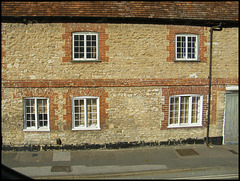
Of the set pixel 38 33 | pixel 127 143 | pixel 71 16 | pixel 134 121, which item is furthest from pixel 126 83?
pixel 38 33

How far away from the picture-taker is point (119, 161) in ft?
29.4

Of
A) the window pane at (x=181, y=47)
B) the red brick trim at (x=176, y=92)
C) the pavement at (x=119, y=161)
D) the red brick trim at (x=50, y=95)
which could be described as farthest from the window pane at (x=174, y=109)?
the red brick trim at (x=50, y=95)

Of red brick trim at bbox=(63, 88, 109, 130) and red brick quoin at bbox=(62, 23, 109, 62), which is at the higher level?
red brick quoin at bbox=(62, 23, 109, 62)

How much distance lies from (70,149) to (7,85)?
4.10 m

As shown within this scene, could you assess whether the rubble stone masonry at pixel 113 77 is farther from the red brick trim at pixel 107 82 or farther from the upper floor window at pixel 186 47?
the upper floor window at pixel 186 47

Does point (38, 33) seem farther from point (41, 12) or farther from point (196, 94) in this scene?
point (196, 94)

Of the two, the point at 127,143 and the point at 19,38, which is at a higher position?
the point at 19,38

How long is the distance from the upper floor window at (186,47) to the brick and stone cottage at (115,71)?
1.9 inches

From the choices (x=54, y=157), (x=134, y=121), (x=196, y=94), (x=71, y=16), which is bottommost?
(x=54, y=157)

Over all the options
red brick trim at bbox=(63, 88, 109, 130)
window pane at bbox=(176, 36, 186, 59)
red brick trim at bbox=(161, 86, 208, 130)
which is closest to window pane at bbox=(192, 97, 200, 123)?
red brick trim at bbox=(161, 86, 208, 130)

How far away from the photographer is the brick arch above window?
10.0 m

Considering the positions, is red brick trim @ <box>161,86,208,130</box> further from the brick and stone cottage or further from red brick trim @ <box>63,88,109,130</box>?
red brick trim @ <box>63,88,109,130</box>

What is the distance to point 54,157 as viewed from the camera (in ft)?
30.7

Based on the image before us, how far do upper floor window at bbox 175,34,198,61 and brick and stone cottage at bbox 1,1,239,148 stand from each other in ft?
0.16
